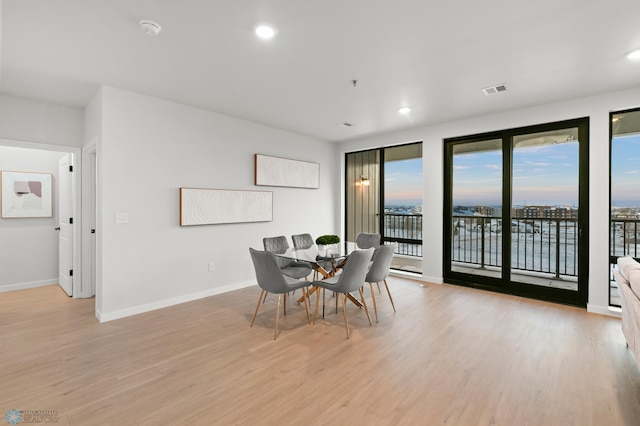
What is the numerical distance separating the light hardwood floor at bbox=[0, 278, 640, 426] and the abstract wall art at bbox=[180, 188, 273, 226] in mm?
1270

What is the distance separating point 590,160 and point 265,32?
13.4 feet

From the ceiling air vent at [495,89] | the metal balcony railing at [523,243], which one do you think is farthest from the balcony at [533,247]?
the ceiling air vent at [495,89]

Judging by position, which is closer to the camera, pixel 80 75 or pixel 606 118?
pixel 80 75

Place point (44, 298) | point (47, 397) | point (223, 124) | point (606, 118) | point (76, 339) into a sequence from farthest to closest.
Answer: point (223, 124)
point (44, 298)
point (606, 118)
point (76, 339)
point (47, 397)

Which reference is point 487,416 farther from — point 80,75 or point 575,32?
point 80,75

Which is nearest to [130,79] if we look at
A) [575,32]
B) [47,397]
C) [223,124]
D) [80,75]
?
[80,75]

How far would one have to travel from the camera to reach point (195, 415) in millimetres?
1909

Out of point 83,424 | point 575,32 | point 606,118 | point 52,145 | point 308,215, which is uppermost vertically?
point 575,32

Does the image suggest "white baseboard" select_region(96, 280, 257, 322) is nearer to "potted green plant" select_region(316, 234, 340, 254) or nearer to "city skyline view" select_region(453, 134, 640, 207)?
"potted green plant" select_region(316, 234, 340, 254)

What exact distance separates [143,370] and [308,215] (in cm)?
392

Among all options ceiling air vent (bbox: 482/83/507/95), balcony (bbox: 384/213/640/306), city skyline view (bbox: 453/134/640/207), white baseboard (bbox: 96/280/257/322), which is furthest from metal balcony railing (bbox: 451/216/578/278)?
white baseboard (bbox: 96/280/257/322)

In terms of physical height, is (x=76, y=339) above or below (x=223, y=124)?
below
